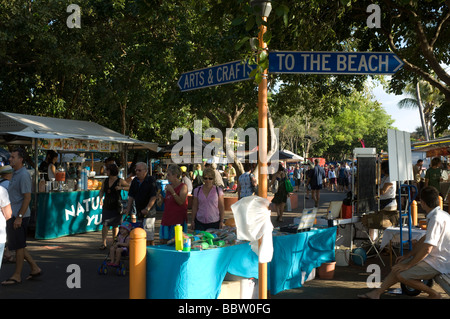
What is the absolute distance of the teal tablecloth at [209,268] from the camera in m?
4.44

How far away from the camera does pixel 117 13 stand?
15852 mm

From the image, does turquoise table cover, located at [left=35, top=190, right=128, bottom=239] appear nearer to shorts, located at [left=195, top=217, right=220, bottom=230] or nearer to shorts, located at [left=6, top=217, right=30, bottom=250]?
shorts, located at [left=195, top=217, right=220, bottom=230]

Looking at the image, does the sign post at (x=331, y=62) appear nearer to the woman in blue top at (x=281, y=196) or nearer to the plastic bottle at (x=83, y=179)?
the plastic bottle at (x=83, y=179)

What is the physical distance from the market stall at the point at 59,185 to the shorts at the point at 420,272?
319 inches

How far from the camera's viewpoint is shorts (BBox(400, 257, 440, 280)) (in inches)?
213

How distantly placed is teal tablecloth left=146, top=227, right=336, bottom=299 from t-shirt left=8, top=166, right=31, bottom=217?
2.77 meters

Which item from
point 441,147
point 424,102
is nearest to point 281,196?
point 441,147

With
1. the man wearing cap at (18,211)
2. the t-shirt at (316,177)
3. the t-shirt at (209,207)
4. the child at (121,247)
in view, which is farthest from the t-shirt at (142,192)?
the t-shirt at (316,177)

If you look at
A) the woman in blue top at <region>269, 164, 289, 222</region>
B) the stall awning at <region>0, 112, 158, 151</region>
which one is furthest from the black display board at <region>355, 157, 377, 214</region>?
the stall awning at <region>0, 112, 158, 151</region>

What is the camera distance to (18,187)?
6.56m

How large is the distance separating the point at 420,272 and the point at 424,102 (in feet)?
160

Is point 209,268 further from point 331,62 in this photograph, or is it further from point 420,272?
point 420,272
